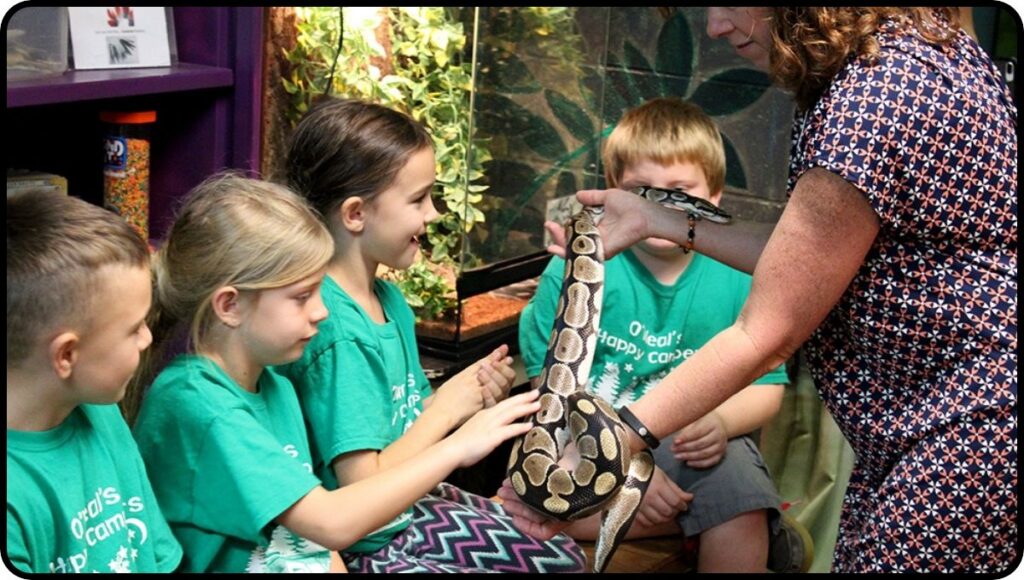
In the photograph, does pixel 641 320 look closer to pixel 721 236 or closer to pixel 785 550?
pixel 721 236

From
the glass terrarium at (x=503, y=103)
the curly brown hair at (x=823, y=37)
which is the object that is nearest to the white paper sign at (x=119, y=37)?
the glass terrarium at (x=503, y=103)

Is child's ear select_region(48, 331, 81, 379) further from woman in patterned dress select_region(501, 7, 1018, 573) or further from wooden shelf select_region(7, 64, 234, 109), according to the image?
woman in patterned dress select_region(501, 7, 1018, 573)

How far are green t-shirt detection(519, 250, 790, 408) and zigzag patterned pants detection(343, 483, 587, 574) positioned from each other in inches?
20.0

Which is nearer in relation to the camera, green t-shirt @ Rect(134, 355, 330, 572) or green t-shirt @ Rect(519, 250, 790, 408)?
green t-shirt @ Rect(134, 355, 330, 572)

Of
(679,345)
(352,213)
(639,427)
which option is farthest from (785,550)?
(352,213)

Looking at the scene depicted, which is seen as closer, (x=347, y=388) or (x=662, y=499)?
(x=347, y=388)

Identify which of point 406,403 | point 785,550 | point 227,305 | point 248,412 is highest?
point 227,305

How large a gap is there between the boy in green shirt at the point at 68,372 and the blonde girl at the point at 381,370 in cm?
49

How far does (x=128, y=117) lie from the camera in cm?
279

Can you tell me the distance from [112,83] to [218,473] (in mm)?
993

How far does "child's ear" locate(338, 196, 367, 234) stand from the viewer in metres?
2.41

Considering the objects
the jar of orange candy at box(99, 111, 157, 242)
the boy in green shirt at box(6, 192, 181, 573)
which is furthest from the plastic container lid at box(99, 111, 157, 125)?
the boy in green shirt at box(6, 192, 181, 573)

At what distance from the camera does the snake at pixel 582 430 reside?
2.19m

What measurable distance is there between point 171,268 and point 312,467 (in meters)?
0.44
